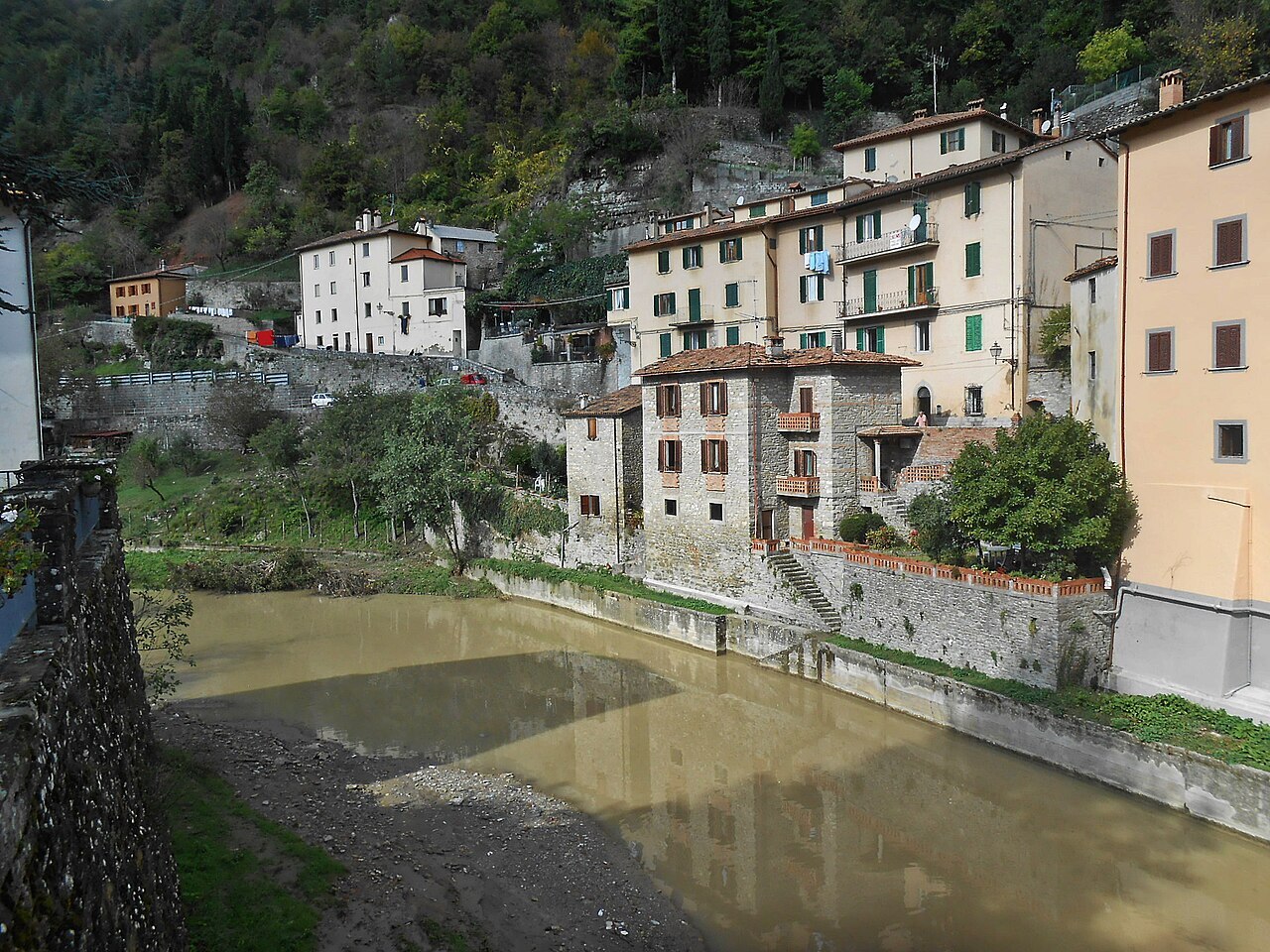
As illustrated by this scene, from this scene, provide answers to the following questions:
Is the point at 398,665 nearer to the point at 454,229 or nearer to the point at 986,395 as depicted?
the point at 986,395

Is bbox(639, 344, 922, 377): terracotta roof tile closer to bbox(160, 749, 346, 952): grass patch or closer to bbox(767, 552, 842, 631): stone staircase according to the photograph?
bbox(767, 552, 842, 631): stone staircase

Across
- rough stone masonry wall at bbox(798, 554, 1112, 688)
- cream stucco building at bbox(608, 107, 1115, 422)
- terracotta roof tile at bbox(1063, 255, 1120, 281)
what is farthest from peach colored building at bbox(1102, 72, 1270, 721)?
cream stucco building at bbox(608, 107, 1115, 422)

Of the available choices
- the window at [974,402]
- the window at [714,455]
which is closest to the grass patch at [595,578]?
the window at [714,455]

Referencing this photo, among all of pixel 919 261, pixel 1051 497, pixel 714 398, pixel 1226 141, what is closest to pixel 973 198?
pixel 919 261

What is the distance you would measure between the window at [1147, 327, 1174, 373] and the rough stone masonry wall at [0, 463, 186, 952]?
18.2m

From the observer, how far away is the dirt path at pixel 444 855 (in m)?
12.1

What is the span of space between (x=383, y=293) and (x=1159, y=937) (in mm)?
48441

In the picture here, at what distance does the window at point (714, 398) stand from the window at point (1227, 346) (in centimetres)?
1197

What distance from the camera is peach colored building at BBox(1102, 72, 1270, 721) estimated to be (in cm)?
1620

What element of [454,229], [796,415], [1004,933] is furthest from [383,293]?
→ [1004,933]

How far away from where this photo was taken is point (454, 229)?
55.1 m

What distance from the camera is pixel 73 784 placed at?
607 centimetres

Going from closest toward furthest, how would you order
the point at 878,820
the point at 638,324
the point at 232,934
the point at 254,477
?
the point at 232,934, the point at 878,820, the point at 638,324, the point at 254,477

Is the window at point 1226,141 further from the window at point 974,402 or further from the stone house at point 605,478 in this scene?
the stone house at point 605,478
